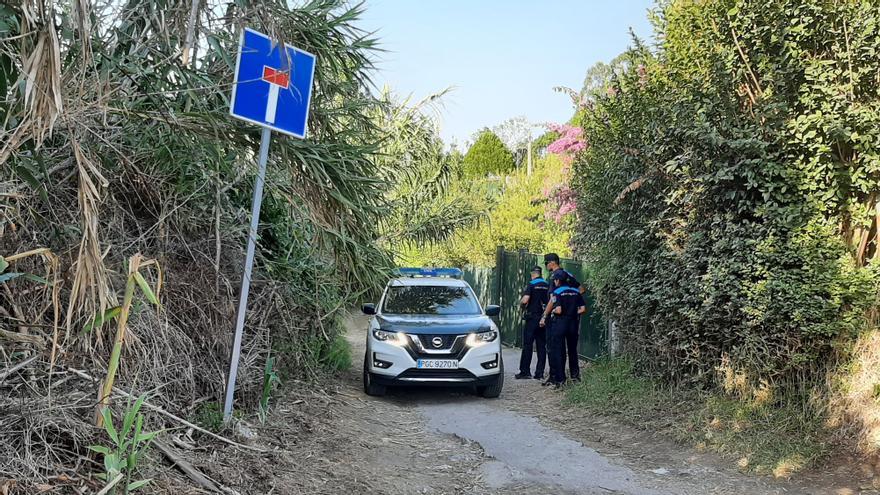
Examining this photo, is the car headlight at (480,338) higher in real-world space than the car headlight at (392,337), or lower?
higher

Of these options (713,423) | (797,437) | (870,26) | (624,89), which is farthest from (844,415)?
(624,89)

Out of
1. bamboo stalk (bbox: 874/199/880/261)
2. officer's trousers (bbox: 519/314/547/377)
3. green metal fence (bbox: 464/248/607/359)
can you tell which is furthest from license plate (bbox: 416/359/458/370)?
bamboo stalk (bbox: 874/199/880/261)

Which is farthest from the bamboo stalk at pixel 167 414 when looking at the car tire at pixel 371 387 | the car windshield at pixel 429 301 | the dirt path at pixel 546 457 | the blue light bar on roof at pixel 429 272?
the blue light bar on roof at pixel 429 272

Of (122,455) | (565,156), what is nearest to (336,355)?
(122,455)

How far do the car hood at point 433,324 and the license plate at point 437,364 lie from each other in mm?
374

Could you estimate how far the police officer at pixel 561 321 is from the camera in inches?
390

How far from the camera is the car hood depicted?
9039 mm

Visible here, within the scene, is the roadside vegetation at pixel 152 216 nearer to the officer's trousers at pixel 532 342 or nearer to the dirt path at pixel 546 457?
the dirt path at pixel 546 457

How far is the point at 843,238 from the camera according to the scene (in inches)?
243

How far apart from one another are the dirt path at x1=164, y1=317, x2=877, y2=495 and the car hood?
1048 mm

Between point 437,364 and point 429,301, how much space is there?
1521 mm

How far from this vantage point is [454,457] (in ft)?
20.9

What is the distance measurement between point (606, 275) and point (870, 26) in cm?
425

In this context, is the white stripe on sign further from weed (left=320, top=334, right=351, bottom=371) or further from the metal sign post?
weed (left=320, top=334, right=351, bottom=371)
